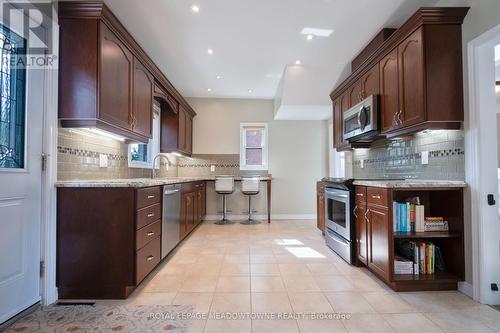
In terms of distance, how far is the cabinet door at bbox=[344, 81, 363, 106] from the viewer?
3.13 meters

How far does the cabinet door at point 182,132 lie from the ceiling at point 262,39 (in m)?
0.58

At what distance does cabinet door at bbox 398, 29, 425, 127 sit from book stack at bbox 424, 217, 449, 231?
0.85m

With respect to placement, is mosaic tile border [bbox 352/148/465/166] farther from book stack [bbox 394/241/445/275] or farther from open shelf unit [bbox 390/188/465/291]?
book stack [bbox 394/241/445/275]

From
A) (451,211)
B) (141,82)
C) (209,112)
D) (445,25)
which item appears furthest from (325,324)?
(209,112)

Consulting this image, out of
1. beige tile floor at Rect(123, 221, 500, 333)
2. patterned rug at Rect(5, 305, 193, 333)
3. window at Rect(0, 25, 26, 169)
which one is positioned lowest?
beige tile floor at Rect(123, 221, 500, 333)

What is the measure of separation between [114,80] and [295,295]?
2396mm

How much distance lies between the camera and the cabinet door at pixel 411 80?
82.0 inches

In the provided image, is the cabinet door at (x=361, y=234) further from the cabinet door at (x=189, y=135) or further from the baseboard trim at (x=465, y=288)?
the cabinet door at (x=189, y=135)

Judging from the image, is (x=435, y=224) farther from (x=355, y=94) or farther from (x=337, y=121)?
(x=337, y=121)

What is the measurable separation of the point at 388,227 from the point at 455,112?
3.48 feet

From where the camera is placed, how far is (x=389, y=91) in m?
2.51

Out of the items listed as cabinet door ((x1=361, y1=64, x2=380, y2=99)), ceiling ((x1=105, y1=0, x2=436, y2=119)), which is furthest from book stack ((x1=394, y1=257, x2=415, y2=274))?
ceiling ((x1=105, y1=0, x2=436, y2=119))

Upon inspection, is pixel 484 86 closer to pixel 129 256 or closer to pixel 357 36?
pixel 357 36

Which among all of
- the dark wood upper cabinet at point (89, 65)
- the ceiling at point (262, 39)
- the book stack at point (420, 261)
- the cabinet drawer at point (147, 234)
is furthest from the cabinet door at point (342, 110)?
the dark wood upper cabinet at point (89, 65)
